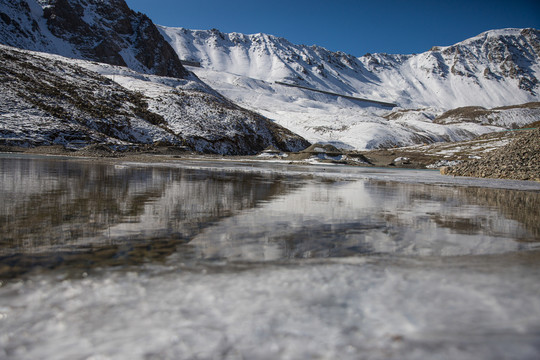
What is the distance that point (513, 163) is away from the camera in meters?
20.6

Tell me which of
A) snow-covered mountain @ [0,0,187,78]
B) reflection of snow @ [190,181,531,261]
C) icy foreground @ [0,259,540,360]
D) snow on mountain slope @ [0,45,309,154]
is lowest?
icy foreground @ [0,259,540,360]

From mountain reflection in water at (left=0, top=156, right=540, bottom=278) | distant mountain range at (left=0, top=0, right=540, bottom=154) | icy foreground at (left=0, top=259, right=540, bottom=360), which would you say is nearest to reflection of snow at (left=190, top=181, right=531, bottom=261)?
mountain reflection in water at (left=0, top=156, right=540, bottom=278)

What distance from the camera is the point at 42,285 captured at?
246 cm

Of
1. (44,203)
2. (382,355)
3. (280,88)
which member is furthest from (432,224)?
(280,88)

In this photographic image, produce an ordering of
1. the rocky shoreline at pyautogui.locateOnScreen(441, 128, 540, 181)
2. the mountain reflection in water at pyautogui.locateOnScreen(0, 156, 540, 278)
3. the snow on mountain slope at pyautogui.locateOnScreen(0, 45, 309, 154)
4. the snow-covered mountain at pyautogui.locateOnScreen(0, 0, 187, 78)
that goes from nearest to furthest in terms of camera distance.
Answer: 1. the mountain reflection in water at pyautogui.locateOnScreen(0, 156, 540, 278)
2. the rocky shoreline at pyautogui.locateOnScreen(441, 128, 540, 181)
3. the snow on mountain slope at pyautogui.locateOnScreen(0, 45, 309, 154)
4. the snow-covered mountain at pyautogui.locateOnScreen(0, 0, 187, 78)

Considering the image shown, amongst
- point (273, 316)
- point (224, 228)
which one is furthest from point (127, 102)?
point (273, 316)

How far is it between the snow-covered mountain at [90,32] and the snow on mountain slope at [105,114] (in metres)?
31.8

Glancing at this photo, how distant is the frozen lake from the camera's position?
1.84 m

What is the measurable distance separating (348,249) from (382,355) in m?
2.00

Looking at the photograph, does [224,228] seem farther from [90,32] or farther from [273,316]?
[90,32]

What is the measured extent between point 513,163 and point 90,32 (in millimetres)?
122564

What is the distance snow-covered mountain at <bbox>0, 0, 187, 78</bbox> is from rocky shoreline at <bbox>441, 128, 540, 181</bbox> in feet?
334

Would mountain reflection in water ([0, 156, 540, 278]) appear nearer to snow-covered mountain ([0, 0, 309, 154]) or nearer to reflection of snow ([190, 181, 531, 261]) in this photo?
reflection of snow ([190, 181, 531, 261])

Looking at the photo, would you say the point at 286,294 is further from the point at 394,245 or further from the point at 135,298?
the point at 394,245
